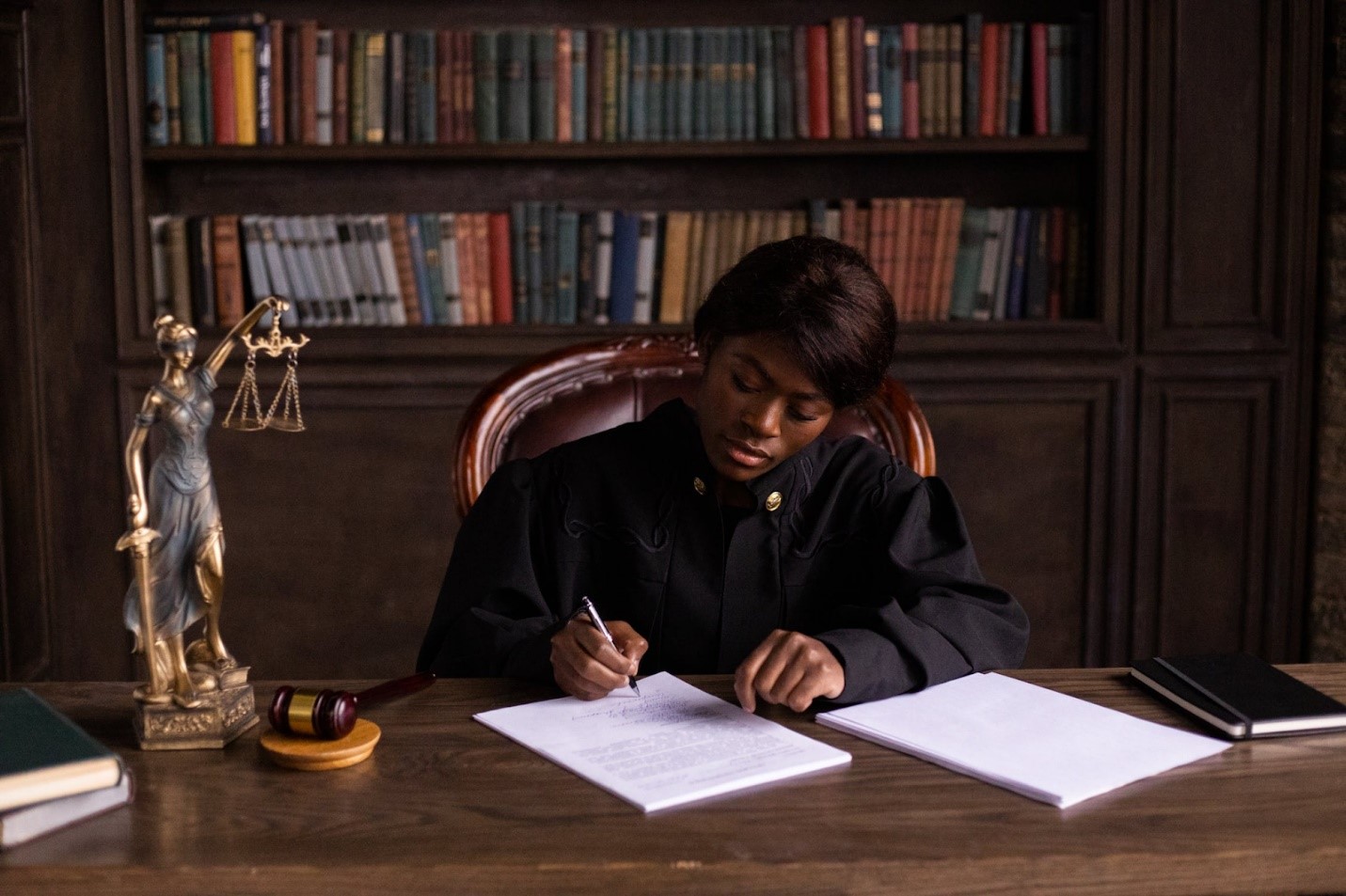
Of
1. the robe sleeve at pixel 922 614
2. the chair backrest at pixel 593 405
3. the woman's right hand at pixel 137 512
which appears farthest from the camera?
the chair backrest at pixel 593 405

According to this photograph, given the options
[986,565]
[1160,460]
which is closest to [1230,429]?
[1160,460]

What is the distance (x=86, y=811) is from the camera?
107cm

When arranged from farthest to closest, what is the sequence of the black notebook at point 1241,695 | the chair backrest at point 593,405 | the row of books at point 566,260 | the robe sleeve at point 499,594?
1. the row of books at point 566,260
2. the chair backrest at point 593,405
3. the robe sleeve at point 499,594
4. the black notebook at point 1241,695

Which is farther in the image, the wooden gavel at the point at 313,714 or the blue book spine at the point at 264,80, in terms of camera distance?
the blue book spine at the point at 264,80

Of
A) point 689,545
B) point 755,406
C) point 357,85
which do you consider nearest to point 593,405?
point 689,545

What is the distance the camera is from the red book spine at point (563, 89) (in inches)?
122

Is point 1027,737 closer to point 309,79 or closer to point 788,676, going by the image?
point 788,676

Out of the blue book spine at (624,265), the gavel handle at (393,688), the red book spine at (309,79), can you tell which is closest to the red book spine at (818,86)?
the blue book spine at (624,265)

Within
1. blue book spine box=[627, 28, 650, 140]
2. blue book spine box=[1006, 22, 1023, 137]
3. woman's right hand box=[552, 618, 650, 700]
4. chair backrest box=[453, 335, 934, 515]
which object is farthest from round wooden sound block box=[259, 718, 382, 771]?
blue book spine box=[1006, 22, 1023, 137]

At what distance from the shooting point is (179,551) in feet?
3.77

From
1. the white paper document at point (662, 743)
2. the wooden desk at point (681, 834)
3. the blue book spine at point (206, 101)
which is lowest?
the wooden desk at point (681, 834)

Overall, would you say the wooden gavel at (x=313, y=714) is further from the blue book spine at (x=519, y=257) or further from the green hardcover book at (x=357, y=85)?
the green hardcover book at (x=357, y=85)

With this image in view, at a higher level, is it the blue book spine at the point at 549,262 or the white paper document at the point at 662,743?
the blue book spine at the point at 549,262

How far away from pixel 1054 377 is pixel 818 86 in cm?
83
